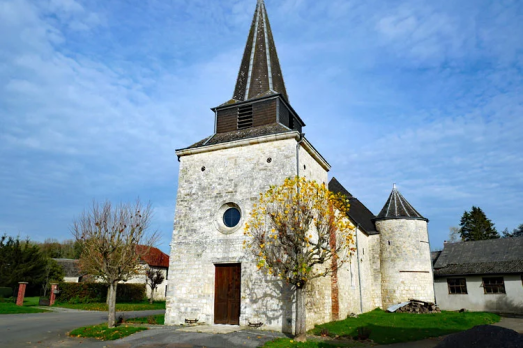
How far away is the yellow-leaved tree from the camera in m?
10.5

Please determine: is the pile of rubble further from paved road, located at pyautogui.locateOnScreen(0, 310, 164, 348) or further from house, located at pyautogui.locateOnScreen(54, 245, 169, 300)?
house, located at pyautogui.locateOnScreen(54, 245, 169, 300)

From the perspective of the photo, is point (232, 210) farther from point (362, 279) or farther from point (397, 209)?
point (397, 209)

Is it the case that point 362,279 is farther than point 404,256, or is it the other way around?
point 404,256

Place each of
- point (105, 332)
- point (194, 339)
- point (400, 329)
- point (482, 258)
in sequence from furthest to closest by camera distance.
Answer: point (482, 258) → point (400, 329) → point (105, 332) → point (194, 339)

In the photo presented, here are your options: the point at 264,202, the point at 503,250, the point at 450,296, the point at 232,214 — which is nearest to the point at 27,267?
the point at 232,214

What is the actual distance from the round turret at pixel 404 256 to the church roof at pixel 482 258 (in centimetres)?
446

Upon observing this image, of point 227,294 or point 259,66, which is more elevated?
point 259,66

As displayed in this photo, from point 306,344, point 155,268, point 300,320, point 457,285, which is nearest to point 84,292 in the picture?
point 155,268

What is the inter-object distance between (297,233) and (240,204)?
3.60 meters

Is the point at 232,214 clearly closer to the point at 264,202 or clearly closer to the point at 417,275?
the point at 264,202

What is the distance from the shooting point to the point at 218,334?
10.8m

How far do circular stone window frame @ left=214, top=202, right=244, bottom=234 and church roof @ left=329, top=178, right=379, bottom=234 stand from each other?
10.4m

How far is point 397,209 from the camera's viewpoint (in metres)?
24.1

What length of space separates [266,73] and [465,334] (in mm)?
15046
